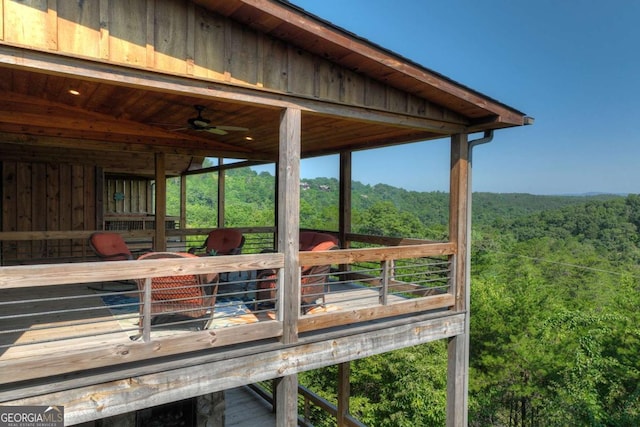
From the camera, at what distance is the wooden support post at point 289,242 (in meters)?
3.54

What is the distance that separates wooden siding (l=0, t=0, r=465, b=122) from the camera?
2.62 m

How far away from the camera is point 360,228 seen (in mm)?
40906

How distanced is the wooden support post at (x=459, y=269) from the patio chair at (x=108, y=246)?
4.59 m

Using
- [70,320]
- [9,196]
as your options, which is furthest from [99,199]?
[70,320]

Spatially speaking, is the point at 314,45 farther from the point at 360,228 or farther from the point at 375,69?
the point at 360,228

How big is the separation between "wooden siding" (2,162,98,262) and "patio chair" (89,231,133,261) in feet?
14.1

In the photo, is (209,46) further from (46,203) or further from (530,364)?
(530,364)

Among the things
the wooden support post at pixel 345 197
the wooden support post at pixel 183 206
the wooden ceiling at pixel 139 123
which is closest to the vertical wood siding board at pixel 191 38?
the wooden ceiling at pixel 139 123

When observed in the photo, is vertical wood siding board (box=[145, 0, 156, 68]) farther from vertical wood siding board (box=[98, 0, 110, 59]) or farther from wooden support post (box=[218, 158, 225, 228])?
A: wooden support post (box=[218, 158, 225, 228])

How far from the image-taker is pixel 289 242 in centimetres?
360

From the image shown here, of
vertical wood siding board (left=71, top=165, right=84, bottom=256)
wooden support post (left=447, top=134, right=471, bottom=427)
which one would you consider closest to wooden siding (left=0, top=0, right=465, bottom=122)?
wooden support post (left=447, top=134, right=471, bottom=427)

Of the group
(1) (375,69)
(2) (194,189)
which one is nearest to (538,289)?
(1) (375,69)

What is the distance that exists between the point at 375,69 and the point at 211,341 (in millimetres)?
3028

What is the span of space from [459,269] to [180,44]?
160 inches
